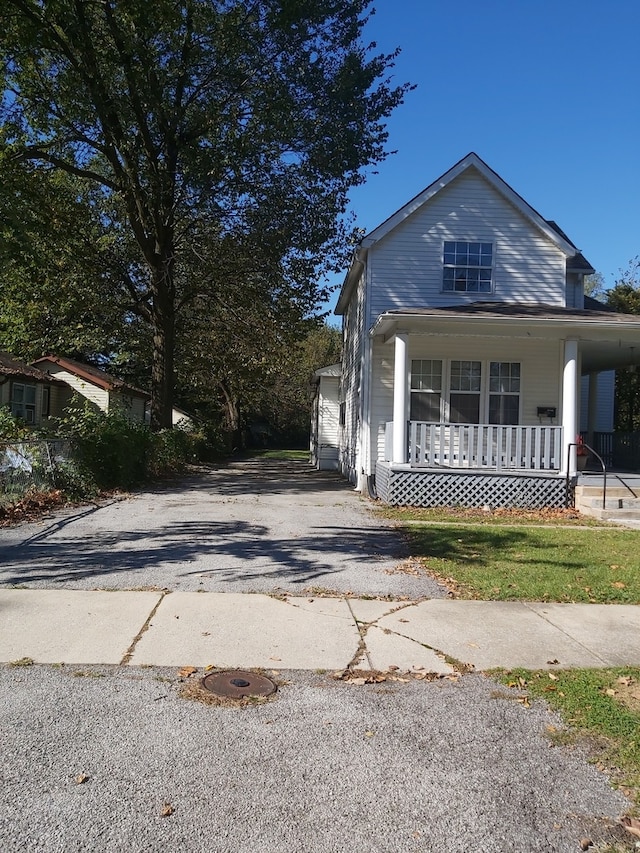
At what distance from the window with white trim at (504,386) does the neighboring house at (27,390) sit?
19180 millimetres

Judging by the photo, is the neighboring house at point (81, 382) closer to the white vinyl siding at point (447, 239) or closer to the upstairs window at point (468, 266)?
the white vinyl siding at point (447, 239)

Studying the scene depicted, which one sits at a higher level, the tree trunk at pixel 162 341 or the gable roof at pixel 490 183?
the gable roof at pixel 490 183

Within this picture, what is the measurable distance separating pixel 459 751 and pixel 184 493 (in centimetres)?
1309

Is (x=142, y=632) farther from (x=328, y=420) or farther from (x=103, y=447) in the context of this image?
(x=328, y=420)

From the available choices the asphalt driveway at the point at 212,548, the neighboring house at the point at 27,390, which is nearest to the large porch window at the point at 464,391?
the asphalt driveway at the point at 212,548

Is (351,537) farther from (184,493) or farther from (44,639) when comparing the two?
(184,493)

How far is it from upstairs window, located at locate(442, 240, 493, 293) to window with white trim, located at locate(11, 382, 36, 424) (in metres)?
20.7

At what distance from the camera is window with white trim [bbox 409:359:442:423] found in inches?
656

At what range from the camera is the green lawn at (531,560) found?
23.9 ft

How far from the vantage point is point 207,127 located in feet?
62.6

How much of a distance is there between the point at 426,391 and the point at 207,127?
9718 mm

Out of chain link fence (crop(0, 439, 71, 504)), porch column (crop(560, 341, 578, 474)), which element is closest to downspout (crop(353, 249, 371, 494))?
porch column (crop(560, 341, 578, 474))

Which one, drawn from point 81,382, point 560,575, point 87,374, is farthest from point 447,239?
point 81,382

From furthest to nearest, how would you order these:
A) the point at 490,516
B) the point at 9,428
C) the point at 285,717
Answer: the point at 490,516 → the point at 9,428 → the point at 285,717
